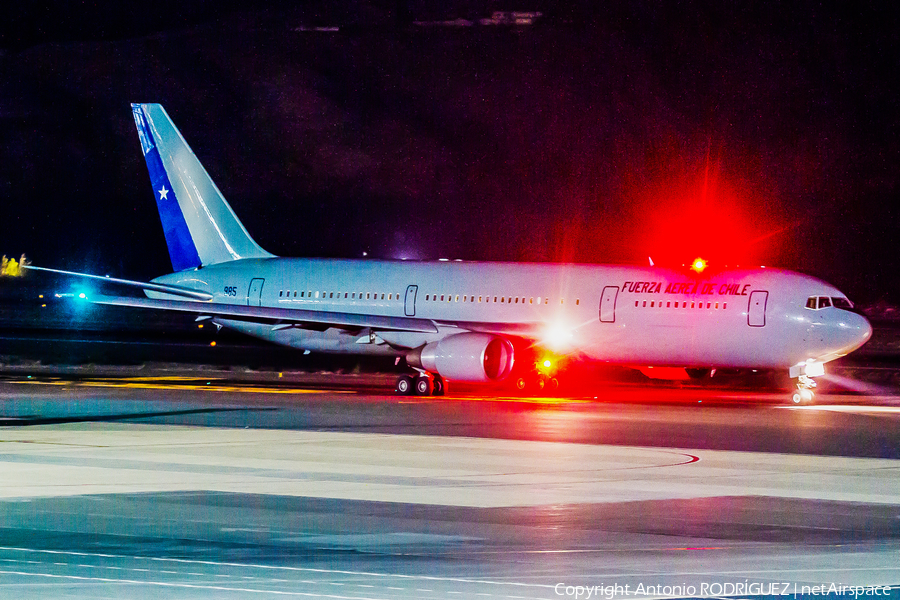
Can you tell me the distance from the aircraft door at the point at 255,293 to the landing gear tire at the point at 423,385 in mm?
7931

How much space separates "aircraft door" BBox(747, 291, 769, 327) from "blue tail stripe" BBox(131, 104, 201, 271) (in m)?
19.2

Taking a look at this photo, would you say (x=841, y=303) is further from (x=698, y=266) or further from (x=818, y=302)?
(x=698, y=266)

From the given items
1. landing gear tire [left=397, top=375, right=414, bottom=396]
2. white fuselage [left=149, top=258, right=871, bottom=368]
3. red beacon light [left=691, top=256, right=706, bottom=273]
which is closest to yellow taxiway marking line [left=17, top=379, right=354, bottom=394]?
landing gear tire [left=397, top=375, right=414, bottom=396]

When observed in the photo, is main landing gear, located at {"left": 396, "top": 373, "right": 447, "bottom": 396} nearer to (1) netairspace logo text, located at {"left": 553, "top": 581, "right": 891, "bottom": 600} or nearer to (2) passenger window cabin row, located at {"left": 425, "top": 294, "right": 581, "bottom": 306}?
(2) passenger window cabin row, located at {"left": 425, "top": 294, "right": 581, "bottom": 306}

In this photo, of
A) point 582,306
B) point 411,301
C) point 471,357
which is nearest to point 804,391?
point 582,306

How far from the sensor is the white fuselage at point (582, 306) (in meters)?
33.5

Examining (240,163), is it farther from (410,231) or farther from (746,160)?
(746,160)

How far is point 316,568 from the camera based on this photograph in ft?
36.8

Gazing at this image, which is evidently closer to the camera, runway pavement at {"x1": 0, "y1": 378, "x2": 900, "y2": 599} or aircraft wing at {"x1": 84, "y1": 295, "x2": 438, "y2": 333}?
runway pavement at {"x1": 0, "y1": 378, "x2": 900, "y2": 599}

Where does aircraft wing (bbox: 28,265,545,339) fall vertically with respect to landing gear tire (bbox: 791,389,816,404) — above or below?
above

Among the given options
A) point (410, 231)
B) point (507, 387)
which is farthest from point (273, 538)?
point (410, 231)

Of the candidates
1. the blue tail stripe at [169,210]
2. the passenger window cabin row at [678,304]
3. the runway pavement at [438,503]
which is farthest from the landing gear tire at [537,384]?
the blue tail stripe at [169,210]

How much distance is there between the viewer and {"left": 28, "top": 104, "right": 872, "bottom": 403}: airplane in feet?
110

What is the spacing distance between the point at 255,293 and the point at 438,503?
27095 millimetres
